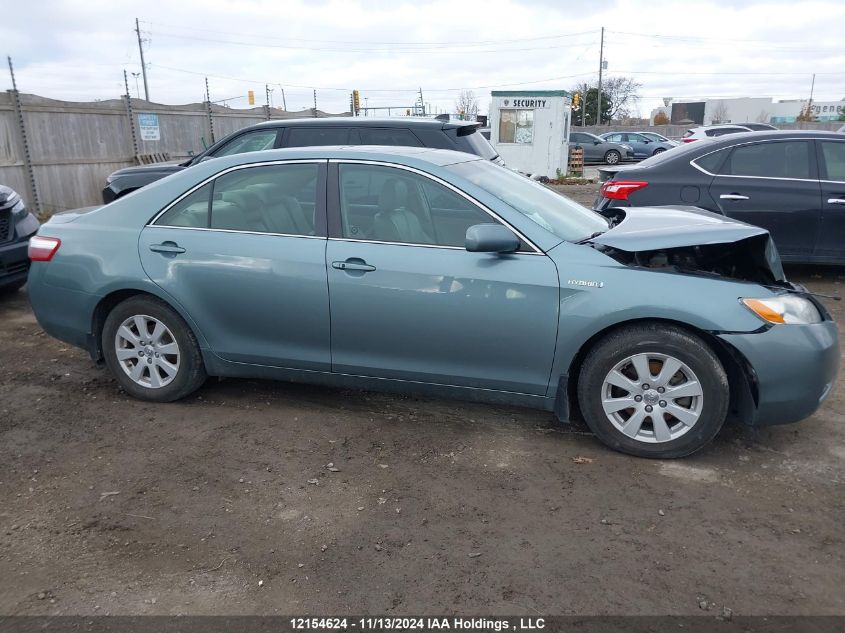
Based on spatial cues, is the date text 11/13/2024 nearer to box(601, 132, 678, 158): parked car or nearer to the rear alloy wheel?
the rear alloy wheel

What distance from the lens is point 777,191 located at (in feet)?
23.0

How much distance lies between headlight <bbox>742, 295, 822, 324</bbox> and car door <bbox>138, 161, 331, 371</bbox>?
7.59 feet

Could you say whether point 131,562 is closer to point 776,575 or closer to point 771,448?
point 776,575

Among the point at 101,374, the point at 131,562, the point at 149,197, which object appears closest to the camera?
the point at 131,562

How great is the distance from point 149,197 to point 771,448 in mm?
4036

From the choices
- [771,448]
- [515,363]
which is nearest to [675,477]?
[771,448]

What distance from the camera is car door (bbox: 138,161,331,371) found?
407 centimetres

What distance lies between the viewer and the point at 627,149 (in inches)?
1200

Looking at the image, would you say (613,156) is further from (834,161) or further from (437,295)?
(437,295)

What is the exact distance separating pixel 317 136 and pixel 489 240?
4.50 meters

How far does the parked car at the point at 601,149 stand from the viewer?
3052cm

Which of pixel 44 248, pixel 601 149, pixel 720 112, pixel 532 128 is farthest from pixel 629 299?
pixel 720 112

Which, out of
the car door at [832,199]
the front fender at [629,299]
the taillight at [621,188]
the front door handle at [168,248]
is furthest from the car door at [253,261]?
the car door at [832,199]

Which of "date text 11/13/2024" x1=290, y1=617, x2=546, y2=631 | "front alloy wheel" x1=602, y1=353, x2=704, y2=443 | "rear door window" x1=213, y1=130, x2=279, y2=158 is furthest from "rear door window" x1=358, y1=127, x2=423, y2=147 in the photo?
"date text 11/13/2024" x1=290, y1=617, x2=546, y2=631
